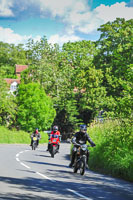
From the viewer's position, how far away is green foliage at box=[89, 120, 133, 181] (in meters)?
15.3

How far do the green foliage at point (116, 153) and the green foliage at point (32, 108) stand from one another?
4157 centimetres

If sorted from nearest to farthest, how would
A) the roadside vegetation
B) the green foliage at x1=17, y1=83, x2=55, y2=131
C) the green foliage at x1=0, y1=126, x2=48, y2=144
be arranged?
the green foliage at x1=0, y1=126, x2=48, y2=144, the roadside vegetation, the green foliage at x1=17, y1=83, x2=55, y2=131

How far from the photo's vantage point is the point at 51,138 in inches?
948

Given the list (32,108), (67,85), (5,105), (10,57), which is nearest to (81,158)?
(5,105)

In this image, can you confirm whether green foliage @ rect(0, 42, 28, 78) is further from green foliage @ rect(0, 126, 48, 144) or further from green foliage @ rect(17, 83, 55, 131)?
green foliage @ rect(0, 126, 48, 144)

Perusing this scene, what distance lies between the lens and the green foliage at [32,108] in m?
61.0

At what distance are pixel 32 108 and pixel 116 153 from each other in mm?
45174

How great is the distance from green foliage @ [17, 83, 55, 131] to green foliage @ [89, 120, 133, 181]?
41.6m

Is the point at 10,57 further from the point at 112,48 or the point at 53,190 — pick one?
the point at 53,190

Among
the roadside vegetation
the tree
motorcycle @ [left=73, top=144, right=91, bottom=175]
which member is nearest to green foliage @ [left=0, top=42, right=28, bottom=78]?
the roadside vegetation

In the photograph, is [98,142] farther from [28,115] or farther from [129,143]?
[28,115]

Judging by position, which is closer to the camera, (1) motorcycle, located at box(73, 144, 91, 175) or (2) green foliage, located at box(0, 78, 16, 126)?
(1) motorcycle, located at box(73, 144, 91, 175)

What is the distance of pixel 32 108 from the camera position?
6138cm

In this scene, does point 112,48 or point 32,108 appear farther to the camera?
point 32,108
